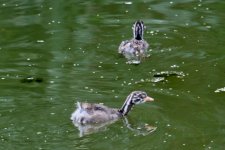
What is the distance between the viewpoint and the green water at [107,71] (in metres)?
10.0

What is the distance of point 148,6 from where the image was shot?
16.2 metres

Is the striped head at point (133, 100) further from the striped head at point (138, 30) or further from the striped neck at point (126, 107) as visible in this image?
the striped head at point (138, 30)

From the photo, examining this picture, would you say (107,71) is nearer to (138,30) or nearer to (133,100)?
(138,30)

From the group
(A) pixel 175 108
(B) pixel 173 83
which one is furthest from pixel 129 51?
(A) pixel 175 108

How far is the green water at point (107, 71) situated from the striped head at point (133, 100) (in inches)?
4.1

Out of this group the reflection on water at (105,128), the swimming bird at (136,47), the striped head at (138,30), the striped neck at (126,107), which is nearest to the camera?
the reflection on water at (105,128)

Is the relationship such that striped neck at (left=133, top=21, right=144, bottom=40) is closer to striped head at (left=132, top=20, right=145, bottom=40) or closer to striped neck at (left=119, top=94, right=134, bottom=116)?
striped head at (left=132, top=20, right=145, bottom=40)

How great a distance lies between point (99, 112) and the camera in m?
10.6

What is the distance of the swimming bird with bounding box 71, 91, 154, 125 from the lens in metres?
10.5

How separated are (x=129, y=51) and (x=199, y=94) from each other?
225cm

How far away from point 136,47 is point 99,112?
9.92 ft

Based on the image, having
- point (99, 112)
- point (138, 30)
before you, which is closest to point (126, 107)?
point (99, 112)

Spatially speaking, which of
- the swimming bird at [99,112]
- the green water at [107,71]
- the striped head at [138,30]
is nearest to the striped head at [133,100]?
the swimming bird at [99,112]

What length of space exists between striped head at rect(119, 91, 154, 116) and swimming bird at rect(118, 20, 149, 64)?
6.85 ft
